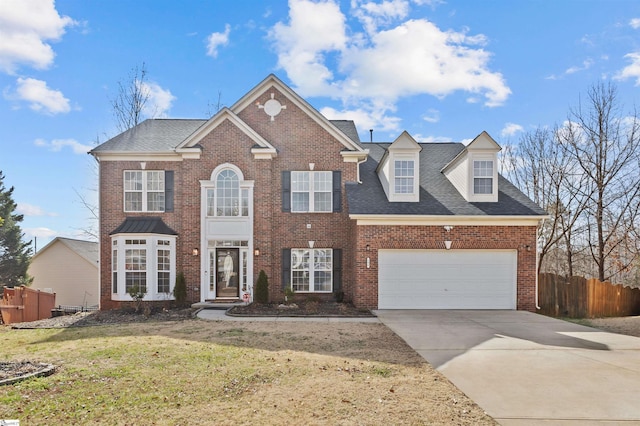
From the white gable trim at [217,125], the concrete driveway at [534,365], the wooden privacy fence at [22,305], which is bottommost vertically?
the wooden privacy fence at [22,305]

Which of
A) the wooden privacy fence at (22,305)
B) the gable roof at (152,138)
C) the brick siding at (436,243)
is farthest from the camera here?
the gable roof at (152,138)

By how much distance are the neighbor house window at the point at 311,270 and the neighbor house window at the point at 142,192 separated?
603cm

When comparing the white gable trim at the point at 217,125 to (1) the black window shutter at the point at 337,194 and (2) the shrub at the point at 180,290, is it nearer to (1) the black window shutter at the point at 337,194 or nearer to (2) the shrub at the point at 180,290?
(1) the black window shutter at the point at 337,194

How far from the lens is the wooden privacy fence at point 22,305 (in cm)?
1477

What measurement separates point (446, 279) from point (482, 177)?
172 inches

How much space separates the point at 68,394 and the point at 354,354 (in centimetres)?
497

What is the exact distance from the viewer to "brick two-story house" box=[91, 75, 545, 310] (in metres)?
14.8

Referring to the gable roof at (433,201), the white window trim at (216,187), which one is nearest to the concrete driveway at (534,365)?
the gable roof at (433,201)

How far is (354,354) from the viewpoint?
8.17 meters

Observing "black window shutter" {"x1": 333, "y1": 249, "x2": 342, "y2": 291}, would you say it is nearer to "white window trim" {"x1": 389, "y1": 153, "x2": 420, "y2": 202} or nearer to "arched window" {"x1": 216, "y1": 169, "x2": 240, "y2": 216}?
"white window trim" {"x1": 389, "y1": 153, "x2": 420, "y2": 202}

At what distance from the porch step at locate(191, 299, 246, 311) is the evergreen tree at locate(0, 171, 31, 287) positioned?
2138 cm

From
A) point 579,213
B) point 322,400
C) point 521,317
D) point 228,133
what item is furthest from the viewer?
point 579,213

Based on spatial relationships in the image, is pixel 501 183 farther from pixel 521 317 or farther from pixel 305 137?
pixel 305 137

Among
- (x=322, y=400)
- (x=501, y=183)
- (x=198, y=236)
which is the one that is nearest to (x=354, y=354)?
(x=322, y=400)
